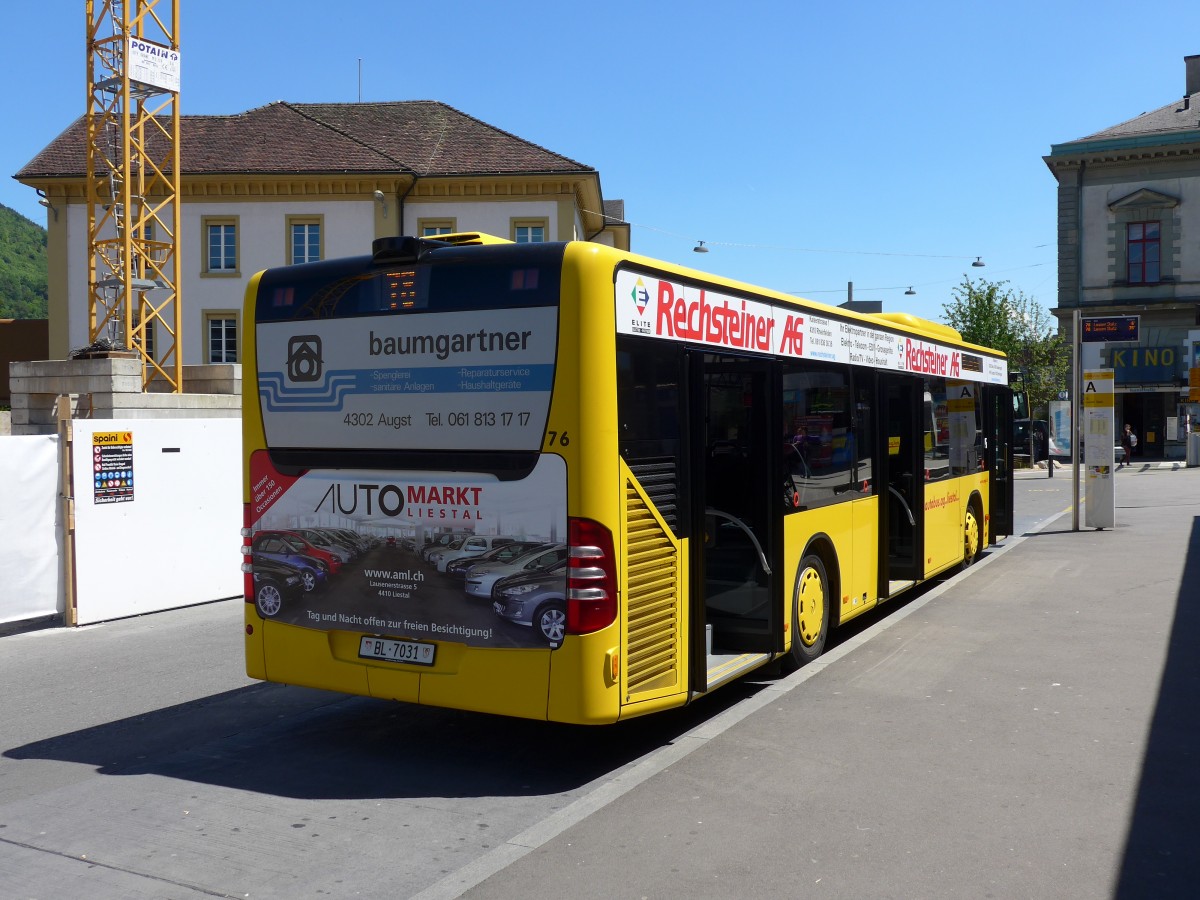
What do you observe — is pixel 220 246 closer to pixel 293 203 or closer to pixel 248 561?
pixel 293 203

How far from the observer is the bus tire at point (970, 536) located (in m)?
13.8

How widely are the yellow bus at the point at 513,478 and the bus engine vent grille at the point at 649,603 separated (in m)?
0.02

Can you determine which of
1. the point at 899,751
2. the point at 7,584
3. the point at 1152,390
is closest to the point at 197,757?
the point at 899,751

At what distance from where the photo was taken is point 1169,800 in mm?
5586

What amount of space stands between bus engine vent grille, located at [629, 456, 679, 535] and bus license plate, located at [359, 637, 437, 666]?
143 centimetres

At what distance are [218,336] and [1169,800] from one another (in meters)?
37.9

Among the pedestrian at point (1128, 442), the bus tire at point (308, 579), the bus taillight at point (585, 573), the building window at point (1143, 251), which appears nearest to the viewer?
the bus taillight at point (585, 573)

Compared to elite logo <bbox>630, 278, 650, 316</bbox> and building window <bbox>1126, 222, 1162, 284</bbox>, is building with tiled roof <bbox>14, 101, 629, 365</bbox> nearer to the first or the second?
building window <bbox>1126, 222, 1162, 284</bbox>

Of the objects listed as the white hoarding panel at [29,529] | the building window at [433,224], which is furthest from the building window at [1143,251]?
the white hoarding panel at [29,529]

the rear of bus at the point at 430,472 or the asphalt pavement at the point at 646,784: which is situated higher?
the rear of bus at the point at 430,472

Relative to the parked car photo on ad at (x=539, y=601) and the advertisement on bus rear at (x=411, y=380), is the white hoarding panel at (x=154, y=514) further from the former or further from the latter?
the parked car photo on ad at (x=539, y=601)

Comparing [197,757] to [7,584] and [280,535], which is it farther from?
[7,584]

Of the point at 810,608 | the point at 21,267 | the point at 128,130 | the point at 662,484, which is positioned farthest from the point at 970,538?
the point at 21,267

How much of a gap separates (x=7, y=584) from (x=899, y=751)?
319 inches
